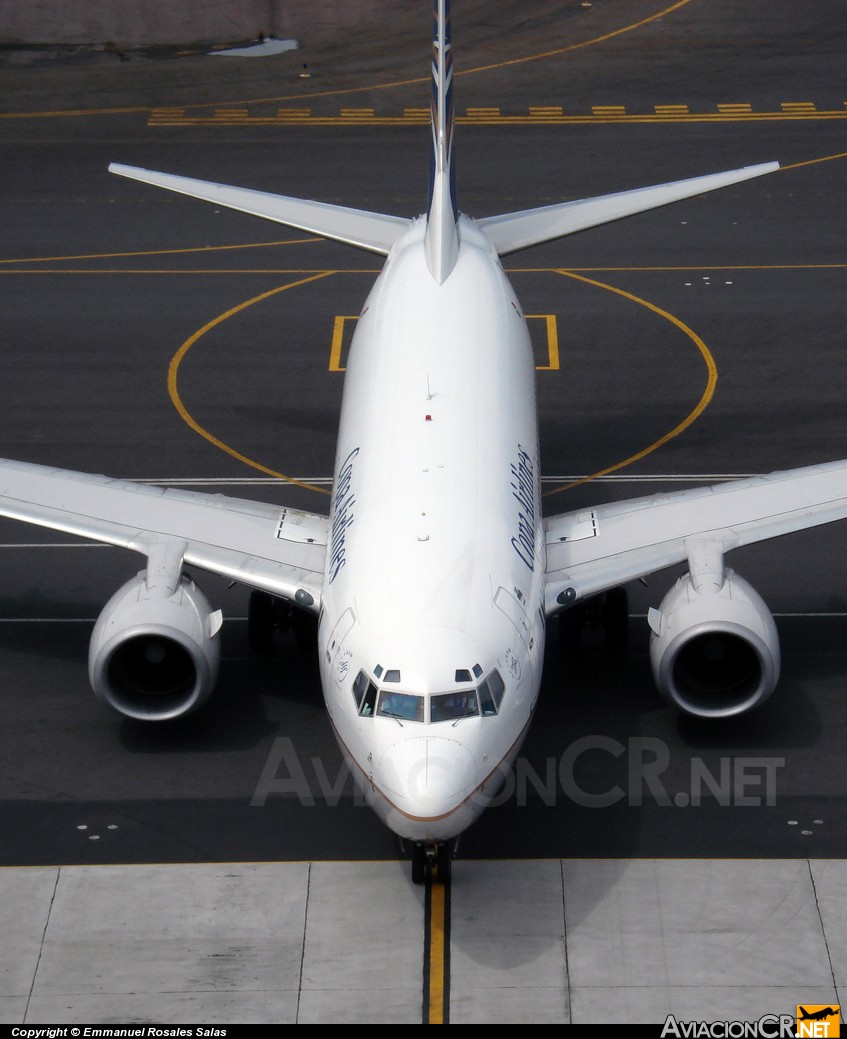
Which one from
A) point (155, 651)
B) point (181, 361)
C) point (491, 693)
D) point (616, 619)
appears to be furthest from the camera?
point (181, 361)

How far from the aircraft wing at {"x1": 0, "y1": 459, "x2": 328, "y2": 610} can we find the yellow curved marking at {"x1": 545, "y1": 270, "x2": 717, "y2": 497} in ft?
29.1

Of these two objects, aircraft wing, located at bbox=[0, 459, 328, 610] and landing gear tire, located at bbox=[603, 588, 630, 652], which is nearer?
aircraft wing, located at bbox=[0, 459, 328, 610]

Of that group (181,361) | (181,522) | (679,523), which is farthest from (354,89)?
(679,523)

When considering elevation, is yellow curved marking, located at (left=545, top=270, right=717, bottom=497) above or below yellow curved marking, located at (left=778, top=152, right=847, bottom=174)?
below

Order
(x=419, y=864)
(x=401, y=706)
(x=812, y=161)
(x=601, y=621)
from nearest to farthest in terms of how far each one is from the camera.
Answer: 1. (x=401, y=706)
2. (x=419, y=864)
3. (x=601, y=621)
4. (x=812, y=161)

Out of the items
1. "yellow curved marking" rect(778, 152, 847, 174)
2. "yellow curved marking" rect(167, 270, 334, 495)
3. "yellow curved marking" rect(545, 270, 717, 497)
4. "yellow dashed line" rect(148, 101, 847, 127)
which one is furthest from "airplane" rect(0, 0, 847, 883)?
"yellow dashed line" rect(148, 101, 847, 127)

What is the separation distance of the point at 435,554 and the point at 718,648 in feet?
23.0

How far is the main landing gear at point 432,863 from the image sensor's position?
27312 mm

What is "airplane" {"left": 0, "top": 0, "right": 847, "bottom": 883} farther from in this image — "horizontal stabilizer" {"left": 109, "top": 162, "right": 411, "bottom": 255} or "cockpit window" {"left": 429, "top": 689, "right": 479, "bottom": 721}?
"horizontal stabilizer" {"left": 109, "top": 162, "right": 411, "bottom": 255}

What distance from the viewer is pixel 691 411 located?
43.3m

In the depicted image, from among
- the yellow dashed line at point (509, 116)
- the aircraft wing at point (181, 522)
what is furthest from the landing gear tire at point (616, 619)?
the yellow dashed line at point (509, 116)

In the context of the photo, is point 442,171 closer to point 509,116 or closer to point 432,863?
point 432,863

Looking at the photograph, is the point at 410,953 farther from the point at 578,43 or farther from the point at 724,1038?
the point at 578,43

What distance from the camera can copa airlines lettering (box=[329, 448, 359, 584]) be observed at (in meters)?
28.7
